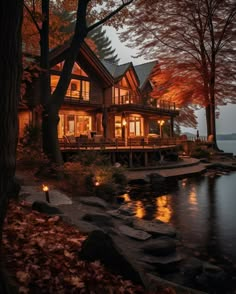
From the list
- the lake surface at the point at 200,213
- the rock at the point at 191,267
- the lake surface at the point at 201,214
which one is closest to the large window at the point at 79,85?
the lake surface at the point at 200,213

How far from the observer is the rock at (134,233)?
263 inches

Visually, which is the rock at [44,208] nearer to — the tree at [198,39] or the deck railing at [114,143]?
the deck railing at [114,143]

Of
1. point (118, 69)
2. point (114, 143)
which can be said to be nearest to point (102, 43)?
point (118, 69)

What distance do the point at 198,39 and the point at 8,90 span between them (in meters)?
32.6

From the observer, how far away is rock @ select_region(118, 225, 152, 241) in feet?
21.9

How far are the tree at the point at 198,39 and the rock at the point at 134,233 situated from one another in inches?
1063

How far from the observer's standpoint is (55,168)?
38.6 feet

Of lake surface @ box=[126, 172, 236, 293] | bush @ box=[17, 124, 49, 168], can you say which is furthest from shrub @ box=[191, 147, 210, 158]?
bush @ box=[17, 124, 49, 168]

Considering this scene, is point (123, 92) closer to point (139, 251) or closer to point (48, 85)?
point (48, 85)

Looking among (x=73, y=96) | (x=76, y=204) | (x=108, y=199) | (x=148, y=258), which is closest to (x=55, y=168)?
(x=108, y=199)

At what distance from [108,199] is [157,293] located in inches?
300

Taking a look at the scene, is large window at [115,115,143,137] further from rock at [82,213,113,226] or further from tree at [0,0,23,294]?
tree at [0,0,23,294]

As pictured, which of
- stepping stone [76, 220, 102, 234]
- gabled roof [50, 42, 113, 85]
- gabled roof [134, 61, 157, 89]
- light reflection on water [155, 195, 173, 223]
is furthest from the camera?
gabled roof [134, 61, 157, 89]

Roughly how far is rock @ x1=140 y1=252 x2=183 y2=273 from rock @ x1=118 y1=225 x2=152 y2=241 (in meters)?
0.92
